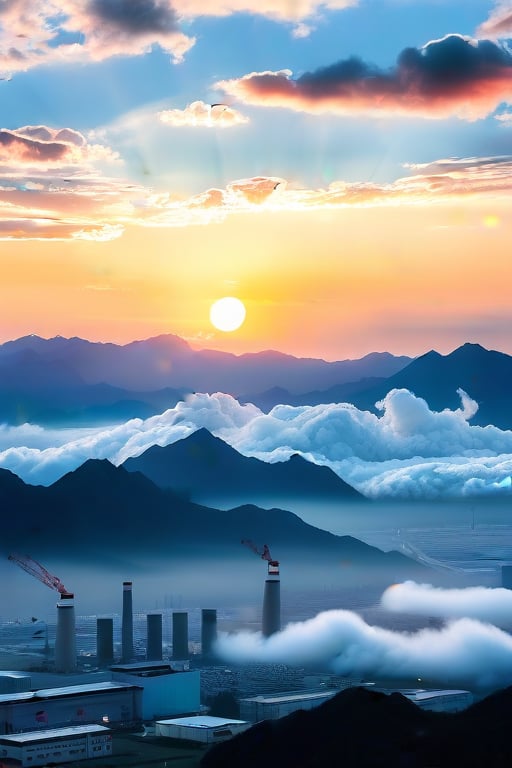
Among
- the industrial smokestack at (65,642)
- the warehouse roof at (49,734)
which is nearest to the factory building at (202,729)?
the warehouse roof at (49,734)

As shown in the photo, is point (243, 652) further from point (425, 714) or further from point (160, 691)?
point (425, 714)

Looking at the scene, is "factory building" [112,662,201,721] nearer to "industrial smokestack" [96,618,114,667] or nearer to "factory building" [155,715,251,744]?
"factory building" [155,715,251,744]

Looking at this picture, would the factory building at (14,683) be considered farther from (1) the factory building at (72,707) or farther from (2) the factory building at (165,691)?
(1) the factory building at (72,707)

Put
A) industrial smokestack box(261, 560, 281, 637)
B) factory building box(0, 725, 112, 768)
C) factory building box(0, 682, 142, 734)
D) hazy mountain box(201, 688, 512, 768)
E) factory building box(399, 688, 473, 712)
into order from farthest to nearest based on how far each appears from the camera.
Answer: industrial smokestack box(261, 560, 281, 637), factory building box(399, 688, 473, 712), factory building box(0, 682, 142, 734), factory building box(0, 725, 112, 768), hazy mountain box(201, 688, 512, 768)

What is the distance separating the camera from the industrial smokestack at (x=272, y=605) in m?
111

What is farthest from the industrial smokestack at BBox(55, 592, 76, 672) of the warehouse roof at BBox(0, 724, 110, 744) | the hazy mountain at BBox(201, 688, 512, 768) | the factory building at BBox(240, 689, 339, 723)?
the hazy mountain at BBox(201, 688, 512, 768)

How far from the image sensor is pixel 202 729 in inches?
2566

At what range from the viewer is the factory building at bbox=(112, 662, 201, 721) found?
2928 inches

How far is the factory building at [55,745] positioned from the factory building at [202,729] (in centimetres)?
372

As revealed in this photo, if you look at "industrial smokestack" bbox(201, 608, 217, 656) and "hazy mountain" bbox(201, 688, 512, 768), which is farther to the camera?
"industrial smokestack" bbox(201, 608, 217, 656)

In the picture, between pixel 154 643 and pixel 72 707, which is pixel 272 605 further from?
pixel 72 707

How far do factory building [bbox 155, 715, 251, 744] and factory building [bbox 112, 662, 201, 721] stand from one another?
569 cm

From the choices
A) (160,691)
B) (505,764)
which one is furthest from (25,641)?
(505,764)

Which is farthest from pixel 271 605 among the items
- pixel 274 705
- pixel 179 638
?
pixel 274 705
